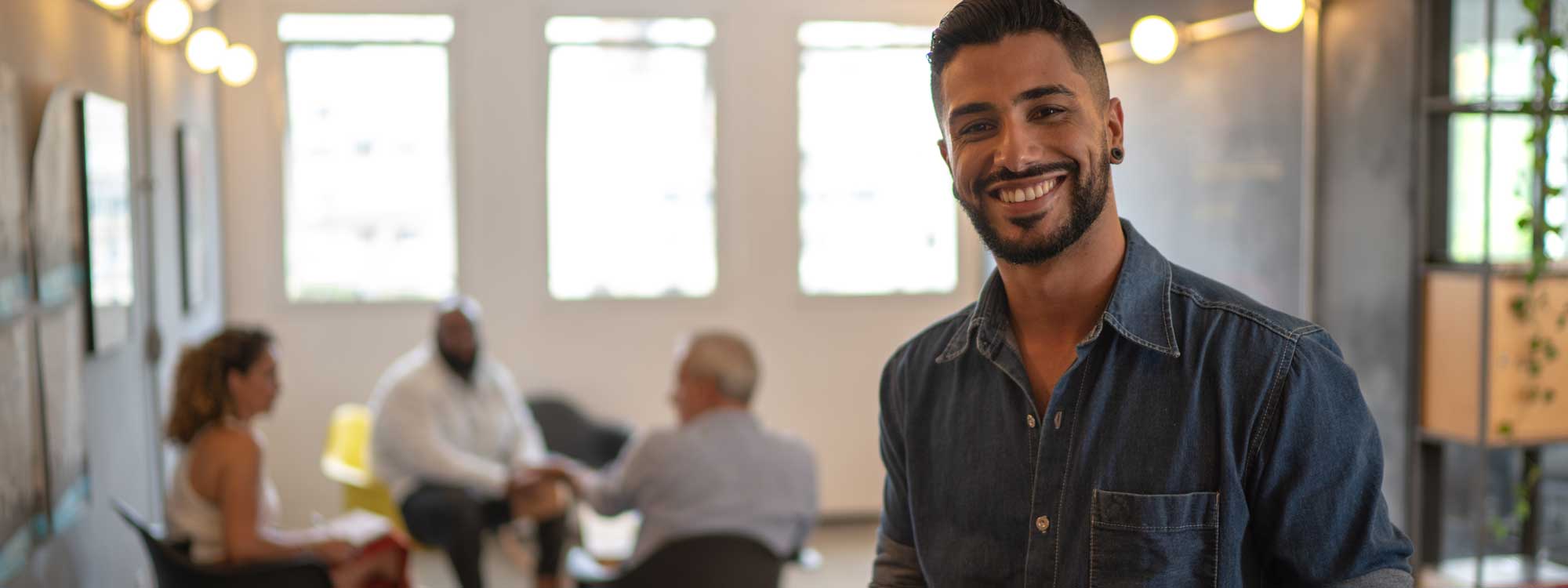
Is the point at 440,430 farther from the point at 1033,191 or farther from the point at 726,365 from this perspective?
the point at 1033,191

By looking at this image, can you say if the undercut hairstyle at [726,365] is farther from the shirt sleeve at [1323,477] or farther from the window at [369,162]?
the window at [369,162]

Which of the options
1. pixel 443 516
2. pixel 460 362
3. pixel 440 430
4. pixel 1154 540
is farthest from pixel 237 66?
pixel 1154 540

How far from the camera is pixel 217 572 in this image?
3273 millimetres

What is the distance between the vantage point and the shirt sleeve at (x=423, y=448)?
5.08m

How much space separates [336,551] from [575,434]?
266 centimetres

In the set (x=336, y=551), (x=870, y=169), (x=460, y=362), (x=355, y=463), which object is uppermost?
(x=870, y=169)

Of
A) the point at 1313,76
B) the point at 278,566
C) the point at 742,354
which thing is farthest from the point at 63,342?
the point at 1313,76

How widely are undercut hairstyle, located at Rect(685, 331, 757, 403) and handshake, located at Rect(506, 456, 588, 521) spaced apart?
47.0 inches

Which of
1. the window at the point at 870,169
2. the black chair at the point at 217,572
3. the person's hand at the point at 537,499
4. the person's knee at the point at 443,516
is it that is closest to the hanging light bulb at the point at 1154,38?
the window at the point at 870,169

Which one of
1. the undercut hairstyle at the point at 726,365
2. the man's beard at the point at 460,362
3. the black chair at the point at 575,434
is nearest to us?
the undercut hairstyle at the point at 726,365

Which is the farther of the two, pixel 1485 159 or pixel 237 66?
pixel 237 66

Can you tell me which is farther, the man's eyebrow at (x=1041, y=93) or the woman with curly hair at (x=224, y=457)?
the woman with curly hair at (x=224, y=457)

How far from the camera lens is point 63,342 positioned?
11.1ft

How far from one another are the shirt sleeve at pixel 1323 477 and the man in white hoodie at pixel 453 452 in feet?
13.2
